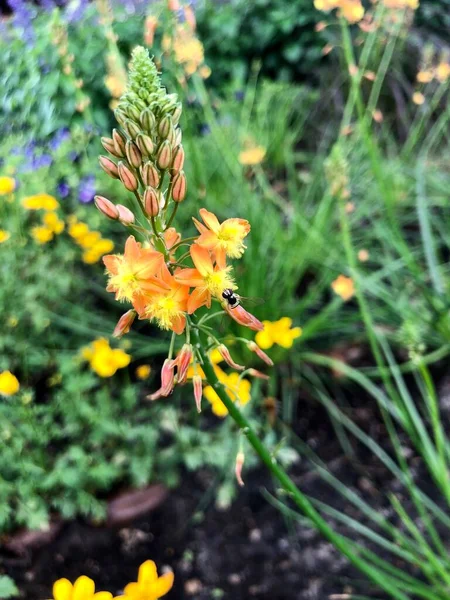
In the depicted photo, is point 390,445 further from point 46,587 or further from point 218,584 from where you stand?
point 46,587

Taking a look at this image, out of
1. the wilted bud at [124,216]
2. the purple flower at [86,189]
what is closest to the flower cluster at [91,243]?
the purple flower at [86,189]

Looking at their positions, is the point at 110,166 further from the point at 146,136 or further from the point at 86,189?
the point at 86,189

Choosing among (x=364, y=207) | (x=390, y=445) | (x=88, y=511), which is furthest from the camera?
(x=364, y=207)

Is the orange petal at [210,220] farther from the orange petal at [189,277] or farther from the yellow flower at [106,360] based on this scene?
the yellow flower at [106,360]

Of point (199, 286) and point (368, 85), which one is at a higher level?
point (199, 286)

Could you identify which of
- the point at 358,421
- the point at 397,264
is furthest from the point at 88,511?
the point at 397,264

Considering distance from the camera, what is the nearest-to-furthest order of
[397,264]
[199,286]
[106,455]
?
[199,286]
[106,455]
[397,264]
